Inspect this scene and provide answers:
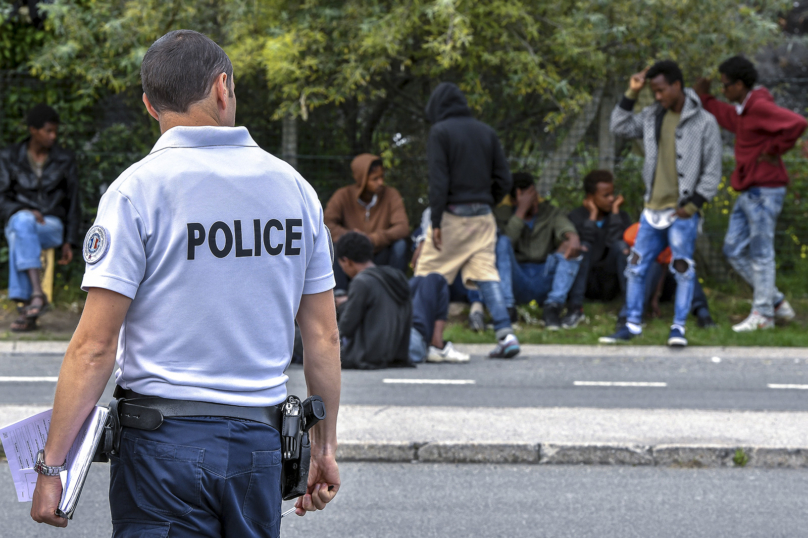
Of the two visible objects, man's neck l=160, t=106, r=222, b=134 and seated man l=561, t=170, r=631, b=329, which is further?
seated man l=561, t=170, r=631, b=329

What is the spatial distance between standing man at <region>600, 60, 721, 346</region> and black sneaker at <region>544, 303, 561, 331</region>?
0.72m

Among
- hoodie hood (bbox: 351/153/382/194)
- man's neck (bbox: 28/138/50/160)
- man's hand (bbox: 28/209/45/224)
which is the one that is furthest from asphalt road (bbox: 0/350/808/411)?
hoodie hood (bbox: 351/153/382/194)

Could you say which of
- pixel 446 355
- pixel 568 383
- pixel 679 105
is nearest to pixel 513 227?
pixel 679 105

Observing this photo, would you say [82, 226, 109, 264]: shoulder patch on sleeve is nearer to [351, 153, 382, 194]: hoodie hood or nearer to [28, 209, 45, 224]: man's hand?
[351, 153, 382, 194]: hoodie hood

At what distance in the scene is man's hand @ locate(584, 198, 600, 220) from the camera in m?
9.88

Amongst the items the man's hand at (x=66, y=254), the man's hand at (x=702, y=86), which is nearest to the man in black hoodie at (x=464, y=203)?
the man's hand at (x=702, y=86)

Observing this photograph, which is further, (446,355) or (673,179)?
(673,179)

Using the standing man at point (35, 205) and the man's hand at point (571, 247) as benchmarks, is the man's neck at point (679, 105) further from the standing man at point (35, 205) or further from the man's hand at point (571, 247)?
the standing man at point (35, 205)

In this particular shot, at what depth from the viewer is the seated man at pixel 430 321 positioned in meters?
7.84

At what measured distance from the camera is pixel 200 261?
206 centimetres

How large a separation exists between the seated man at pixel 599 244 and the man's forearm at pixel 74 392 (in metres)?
7.69

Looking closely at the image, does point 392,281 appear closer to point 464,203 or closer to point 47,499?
point 464,203

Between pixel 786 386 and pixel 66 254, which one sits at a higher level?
pixel 786 386

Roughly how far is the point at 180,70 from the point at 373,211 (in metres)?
7.74
